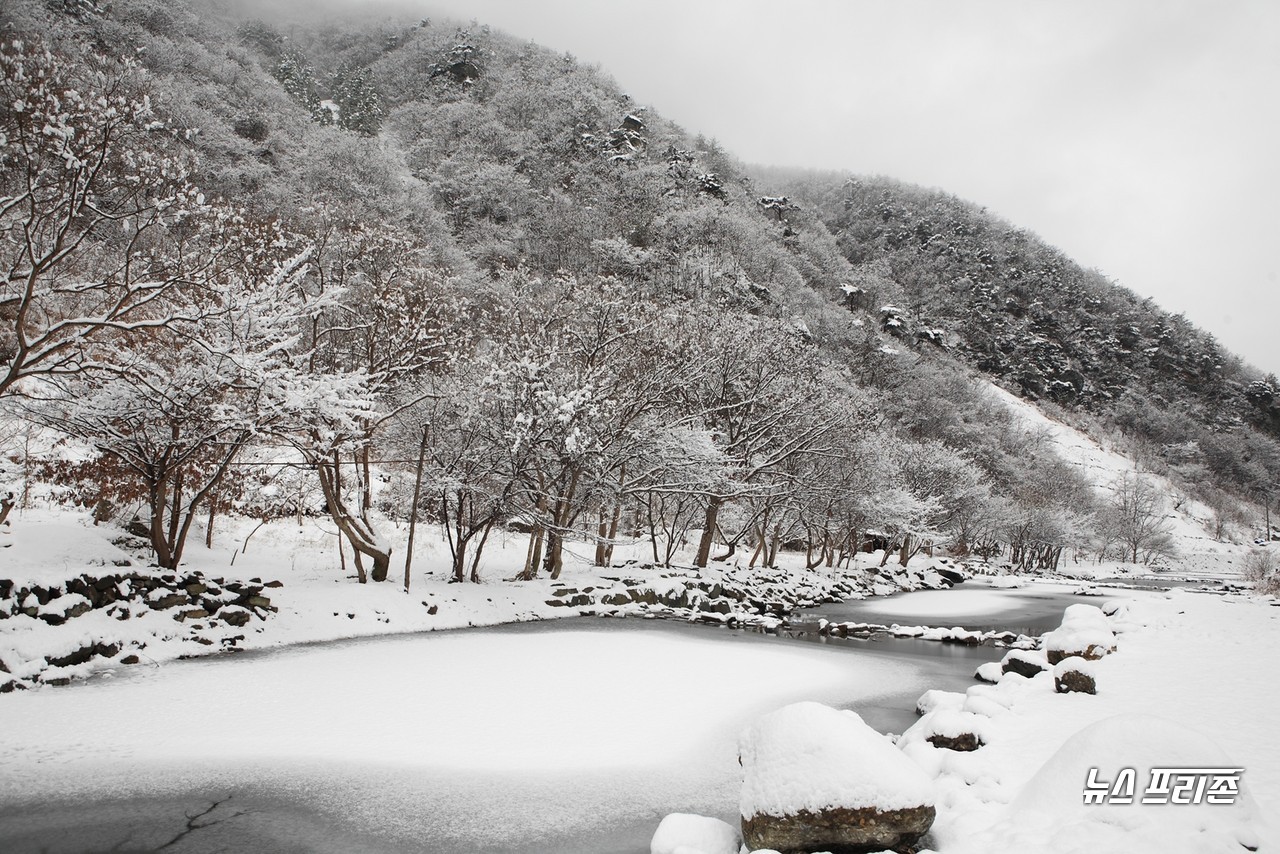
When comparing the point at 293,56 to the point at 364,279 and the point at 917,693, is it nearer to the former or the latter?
the point at 364,279

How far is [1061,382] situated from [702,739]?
343 ft

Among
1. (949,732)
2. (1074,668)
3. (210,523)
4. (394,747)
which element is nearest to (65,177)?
(210,523)

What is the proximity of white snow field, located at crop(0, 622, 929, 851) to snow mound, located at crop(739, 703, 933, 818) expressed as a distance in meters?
1.65

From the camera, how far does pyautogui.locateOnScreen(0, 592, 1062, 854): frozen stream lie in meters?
5.38

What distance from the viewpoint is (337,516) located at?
1520cm

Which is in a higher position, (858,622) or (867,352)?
(867,352)

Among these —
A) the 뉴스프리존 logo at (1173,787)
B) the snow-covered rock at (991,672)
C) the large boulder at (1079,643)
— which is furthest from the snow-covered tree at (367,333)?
the large boulder at (1079,643)

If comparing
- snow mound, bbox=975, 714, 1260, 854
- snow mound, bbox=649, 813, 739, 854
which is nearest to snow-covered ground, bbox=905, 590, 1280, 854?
snow mound, bbox=975, 714, 1260, 854

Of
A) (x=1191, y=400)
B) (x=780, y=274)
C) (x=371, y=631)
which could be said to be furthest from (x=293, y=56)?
(x=1191, y=400)

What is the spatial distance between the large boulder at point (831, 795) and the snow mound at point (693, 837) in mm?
179

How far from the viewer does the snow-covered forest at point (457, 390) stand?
10.7 m

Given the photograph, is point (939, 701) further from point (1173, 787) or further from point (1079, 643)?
point (1079, 643)

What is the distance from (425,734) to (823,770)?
509 centimetres

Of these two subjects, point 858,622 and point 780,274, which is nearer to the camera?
point 858,622
